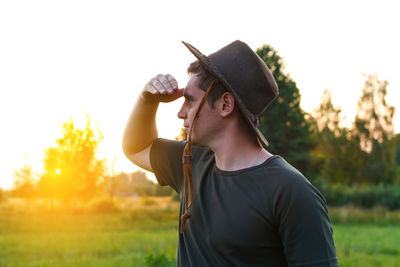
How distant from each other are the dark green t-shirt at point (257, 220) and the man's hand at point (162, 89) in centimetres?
44

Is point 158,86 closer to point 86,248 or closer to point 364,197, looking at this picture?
point 86,248

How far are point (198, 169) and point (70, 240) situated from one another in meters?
14.7

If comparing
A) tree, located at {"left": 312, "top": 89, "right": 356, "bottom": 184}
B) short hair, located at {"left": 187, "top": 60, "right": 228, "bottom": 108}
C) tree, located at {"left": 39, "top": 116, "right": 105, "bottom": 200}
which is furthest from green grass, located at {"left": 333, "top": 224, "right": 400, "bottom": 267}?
tree, located at {"left": 312, "top": 89, "right": 356, "bottom": 184}

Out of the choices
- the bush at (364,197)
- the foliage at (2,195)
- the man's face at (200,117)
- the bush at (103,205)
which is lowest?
the foliage at (2,195)

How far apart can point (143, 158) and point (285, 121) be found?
24803 millimetres

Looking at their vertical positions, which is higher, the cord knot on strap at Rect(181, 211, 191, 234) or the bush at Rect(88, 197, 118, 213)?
the cord knot on strap at Rect(181, 211, 191, 234)

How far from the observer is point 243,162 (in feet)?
8.15

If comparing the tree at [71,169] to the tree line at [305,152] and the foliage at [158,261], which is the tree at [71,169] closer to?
the tree line at [305,152]

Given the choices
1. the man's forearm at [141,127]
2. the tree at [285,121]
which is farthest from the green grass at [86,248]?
the tree at [285,121]

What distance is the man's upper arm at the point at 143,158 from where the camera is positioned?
3.09 metres

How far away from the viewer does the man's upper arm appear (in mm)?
3090

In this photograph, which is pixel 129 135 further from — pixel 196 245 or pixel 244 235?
pixel 244 235

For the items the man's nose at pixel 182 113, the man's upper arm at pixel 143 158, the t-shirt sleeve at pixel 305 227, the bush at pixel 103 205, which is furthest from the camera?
the bush at pixel 103 205

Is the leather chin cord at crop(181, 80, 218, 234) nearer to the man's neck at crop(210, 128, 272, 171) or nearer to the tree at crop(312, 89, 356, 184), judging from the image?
the man's neck at crop(210, 128, 272, 171)
